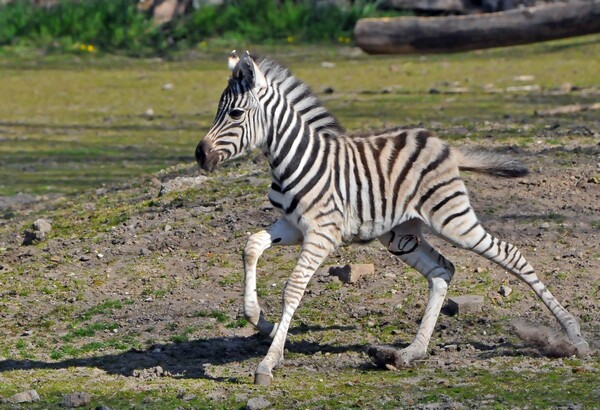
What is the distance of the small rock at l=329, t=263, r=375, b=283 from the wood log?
5.11ft

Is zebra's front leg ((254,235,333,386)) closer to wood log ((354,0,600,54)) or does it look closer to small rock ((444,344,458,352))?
small rock ((444,344,458,352))

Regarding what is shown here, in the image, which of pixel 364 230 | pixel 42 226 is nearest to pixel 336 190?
pixel 364 230

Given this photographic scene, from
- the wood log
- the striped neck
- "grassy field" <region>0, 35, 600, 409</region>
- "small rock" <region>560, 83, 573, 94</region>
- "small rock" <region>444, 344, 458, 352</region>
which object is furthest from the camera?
"small rock" <region>560, 83, 573, 94</region>

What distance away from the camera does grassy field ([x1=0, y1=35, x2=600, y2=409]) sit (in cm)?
645

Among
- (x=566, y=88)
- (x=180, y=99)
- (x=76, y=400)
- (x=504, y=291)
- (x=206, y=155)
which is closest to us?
(x=76, y=400)

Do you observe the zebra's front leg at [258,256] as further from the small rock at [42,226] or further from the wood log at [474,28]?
the small rock at [42,226]

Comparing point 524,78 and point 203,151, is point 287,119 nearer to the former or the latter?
point 203,151

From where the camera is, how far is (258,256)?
274 inches

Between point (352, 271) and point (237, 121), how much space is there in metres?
1.78

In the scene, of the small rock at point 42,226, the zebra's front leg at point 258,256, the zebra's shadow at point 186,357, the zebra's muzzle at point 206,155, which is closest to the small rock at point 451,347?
the zebra's shadow at point 186,357

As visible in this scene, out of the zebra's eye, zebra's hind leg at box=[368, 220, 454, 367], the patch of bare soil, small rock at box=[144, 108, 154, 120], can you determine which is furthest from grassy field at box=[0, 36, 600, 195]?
the zebra's eye

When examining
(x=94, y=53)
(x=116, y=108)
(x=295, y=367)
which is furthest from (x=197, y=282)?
(x=94, y=53)

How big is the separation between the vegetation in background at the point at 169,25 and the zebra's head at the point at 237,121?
1632cm

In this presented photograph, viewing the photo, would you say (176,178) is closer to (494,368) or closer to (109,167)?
(109,167)
